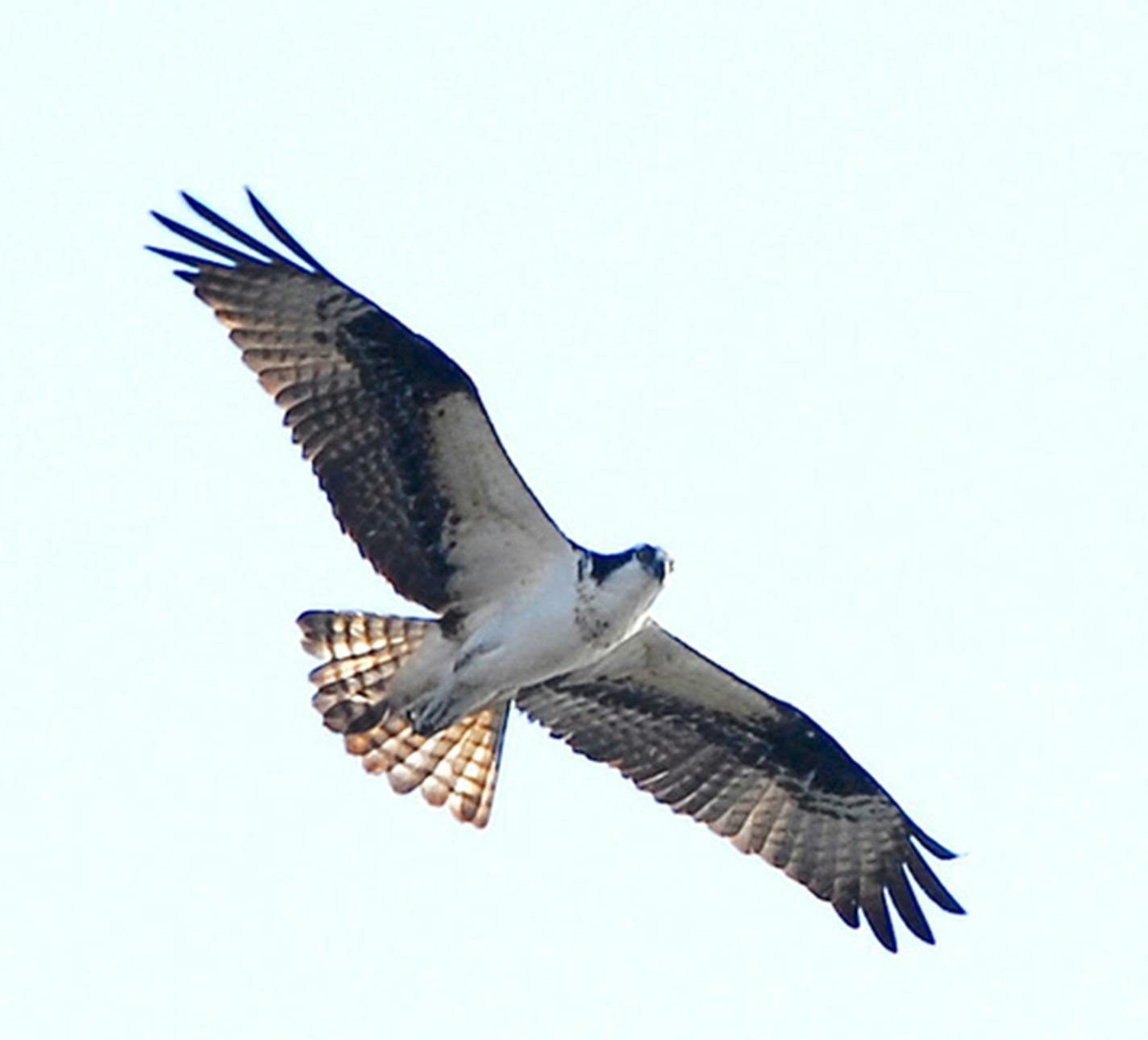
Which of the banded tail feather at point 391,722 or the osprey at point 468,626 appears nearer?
the osprey at point 468,626

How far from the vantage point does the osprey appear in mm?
12586

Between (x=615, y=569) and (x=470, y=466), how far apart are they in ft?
2.54

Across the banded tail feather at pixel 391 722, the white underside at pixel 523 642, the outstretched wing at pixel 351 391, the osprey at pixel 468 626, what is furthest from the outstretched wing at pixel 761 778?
the outstretched wing at pixel 351 391

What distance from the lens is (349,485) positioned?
12.7m

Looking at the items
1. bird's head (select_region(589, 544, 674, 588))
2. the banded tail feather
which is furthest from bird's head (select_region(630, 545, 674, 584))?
the banded tail feather

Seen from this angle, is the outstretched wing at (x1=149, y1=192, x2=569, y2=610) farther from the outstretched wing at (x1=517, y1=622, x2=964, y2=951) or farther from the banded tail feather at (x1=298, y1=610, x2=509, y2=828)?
the outstretched wing at (x1=517, y1=622, x2=964, y2=951)

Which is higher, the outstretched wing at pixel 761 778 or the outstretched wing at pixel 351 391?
the outstretched wing at pixel 351 391

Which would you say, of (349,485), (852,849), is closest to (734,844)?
(852,849)

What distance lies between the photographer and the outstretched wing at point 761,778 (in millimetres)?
13672

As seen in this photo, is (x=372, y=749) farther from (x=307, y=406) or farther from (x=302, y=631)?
(x=307, y=406)

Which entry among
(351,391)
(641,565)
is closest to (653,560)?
(641,565)

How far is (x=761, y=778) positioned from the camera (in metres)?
13.9

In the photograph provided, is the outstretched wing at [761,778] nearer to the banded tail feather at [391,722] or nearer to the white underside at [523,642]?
the banded tail feather at [391,722]

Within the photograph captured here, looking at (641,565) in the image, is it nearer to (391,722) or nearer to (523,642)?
(523,642)
